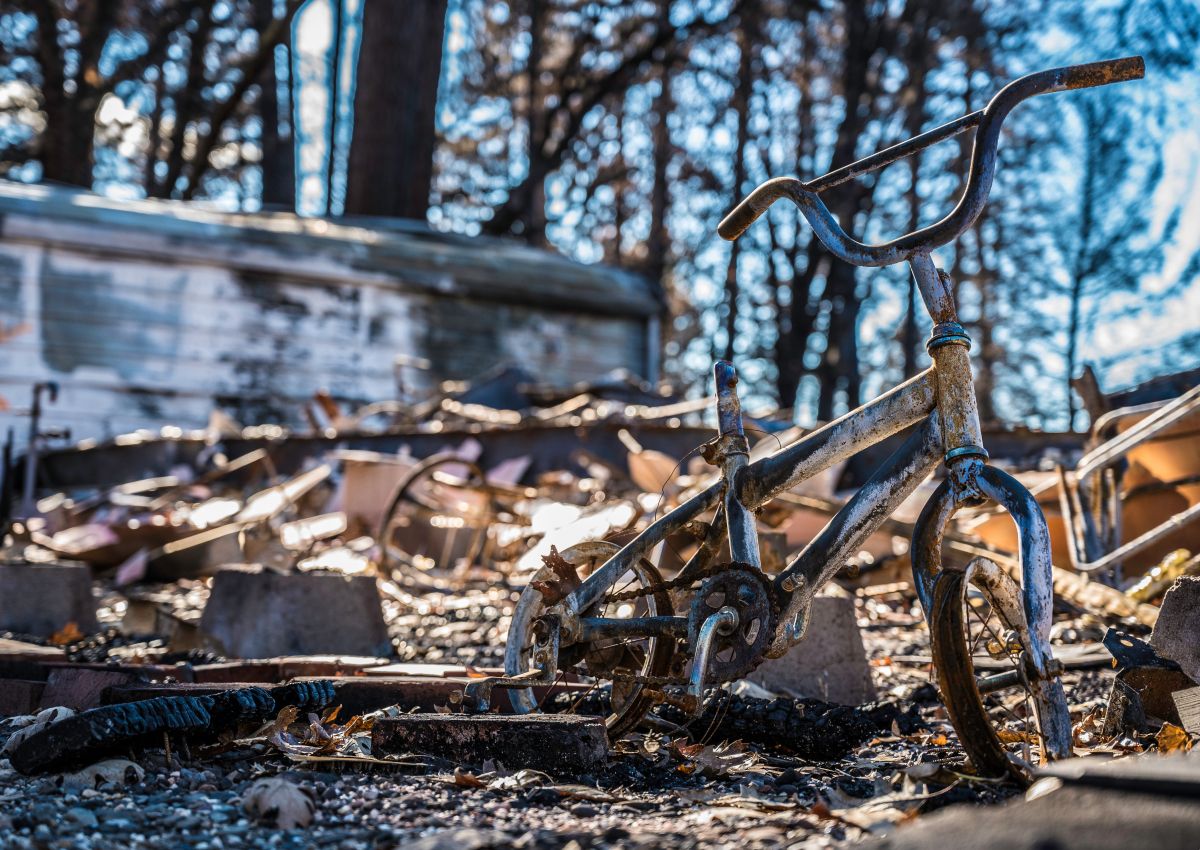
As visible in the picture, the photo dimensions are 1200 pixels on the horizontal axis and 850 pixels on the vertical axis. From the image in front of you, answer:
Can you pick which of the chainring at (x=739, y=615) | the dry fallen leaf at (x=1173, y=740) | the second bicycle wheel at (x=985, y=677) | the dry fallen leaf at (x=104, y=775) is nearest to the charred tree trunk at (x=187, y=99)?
the dry fallen leaf at (x=104, y=775)

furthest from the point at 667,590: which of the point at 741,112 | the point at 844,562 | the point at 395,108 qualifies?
the point at 741,112

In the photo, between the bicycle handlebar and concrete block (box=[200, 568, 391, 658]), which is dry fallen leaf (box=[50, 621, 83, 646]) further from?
the bicycle handlebar

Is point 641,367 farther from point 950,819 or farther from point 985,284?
point 950,819

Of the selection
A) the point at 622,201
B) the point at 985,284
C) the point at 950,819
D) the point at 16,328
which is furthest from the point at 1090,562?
the point at 622,201

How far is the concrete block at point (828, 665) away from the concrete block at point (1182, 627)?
1.01m

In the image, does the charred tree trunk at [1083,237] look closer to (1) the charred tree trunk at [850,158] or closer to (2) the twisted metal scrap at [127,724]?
(1) the charred tree trunk at [850,158]

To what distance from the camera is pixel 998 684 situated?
2486 millimetres

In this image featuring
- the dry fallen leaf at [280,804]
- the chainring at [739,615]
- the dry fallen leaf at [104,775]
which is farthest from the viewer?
the chainring at [739,615]

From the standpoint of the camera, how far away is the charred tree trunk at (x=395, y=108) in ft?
A: 56.9

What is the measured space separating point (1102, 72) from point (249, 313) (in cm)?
1171

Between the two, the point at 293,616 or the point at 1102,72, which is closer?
the point at 1102,72

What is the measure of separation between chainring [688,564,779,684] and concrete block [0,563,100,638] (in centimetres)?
408

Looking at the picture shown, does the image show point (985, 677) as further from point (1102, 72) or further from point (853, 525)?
point (1102, 72)

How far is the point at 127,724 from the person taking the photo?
2789 millimetres
